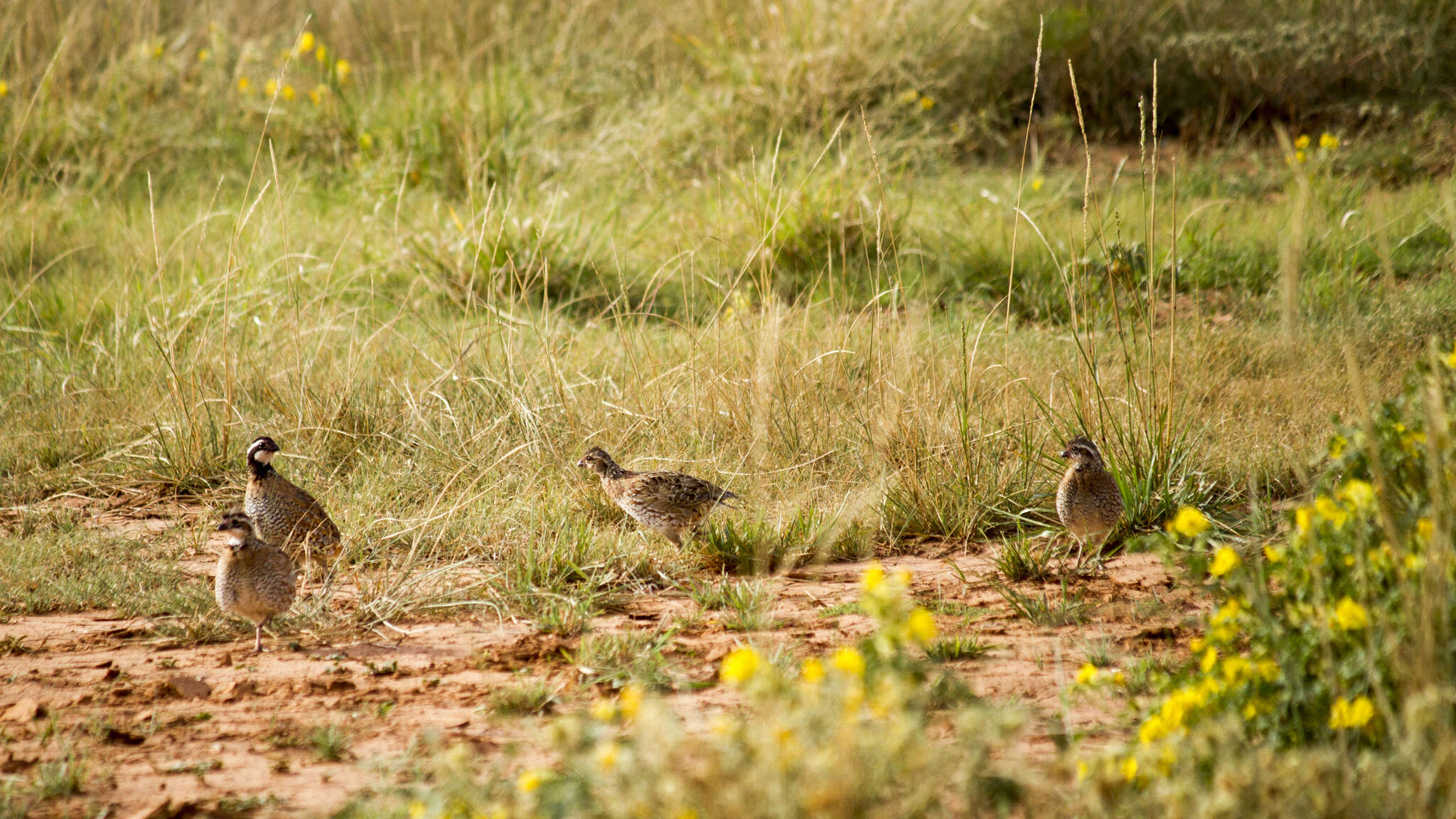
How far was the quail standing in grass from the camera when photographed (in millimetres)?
4758

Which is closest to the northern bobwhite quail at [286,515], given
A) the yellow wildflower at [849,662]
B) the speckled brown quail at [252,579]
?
the speckled brown quail at [252,579]

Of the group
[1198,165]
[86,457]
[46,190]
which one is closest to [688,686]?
[86,457]

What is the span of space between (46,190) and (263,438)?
23.2 feet

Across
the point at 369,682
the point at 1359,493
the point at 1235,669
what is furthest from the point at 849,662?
the point at 369,682

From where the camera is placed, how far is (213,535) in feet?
18.8

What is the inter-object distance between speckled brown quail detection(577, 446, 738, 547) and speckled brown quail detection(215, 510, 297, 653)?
4.84ft

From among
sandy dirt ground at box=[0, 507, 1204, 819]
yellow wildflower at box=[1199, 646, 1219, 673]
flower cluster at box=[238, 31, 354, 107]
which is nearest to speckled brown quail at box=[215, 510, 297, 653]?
sandy dirt ground at box=[0, 507, 1204, 819]

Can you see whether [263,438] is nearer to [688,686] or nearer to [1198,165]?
[688,686]

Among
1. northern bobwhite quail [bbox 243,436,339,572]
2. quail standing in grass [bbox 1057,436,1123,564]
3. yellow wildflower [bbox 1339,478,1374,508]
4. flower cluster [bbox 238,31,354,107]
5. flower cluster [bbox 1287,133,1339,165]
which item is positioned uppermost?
yellow wildflower [bbox 1339,478,1374,508]

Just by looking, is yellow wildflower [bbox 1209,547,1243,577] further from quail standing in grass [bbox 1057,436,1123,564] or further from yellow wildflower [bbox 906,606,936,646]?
quail standing in grass [bbox 1057,436,1123,564]

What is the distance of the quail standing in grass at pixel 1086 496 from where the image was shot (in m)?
4.76

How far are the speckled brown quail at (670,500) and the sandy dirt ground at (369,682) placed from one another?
38 cm

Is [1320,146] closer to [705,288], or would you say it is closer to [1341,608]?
[705,288]

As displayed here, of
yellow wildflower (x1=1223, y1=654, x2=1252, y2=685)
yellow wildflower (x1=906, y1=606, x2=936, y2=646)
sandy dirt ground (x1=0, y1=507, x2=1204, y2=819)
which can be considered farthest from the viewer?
sandy dirt ground (x1=0, y1=507, x2=1204, y2=819)
